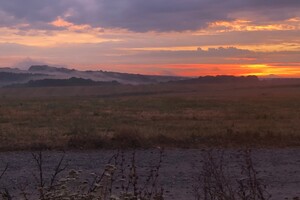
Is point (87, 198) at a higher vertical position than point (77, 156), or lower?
higher

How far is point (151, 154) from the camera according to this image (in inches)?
591

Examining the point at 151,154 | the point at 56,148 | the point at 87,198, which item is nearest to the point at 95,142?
the point at 56,148

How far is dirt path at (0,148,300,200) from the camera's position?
1014 centimetres

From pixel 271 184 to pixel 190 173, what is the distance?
198 cm

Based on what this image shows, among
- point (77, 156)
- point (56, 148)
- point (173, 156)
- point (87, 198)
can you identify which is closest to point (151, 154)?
point (173, 156)

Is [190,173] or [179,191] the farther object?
[190,173]

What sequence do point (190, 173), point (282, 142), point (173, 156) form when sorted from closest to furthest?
point (190, 173) → point (173, 156) → point (282, 142)

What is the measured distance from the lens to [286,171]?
12250 mm

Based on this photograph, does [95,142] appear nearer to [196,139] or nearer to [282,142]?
[196,139]

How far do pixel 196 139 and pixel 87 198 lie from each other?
14666mm

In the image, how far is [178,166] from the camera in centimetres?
1282

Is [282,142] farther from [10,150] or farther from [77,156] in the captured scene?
[10,150]

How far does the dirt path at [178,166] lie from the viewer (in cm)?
1014

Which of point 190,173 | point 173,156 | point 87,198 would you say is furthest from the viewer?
point 173,156
